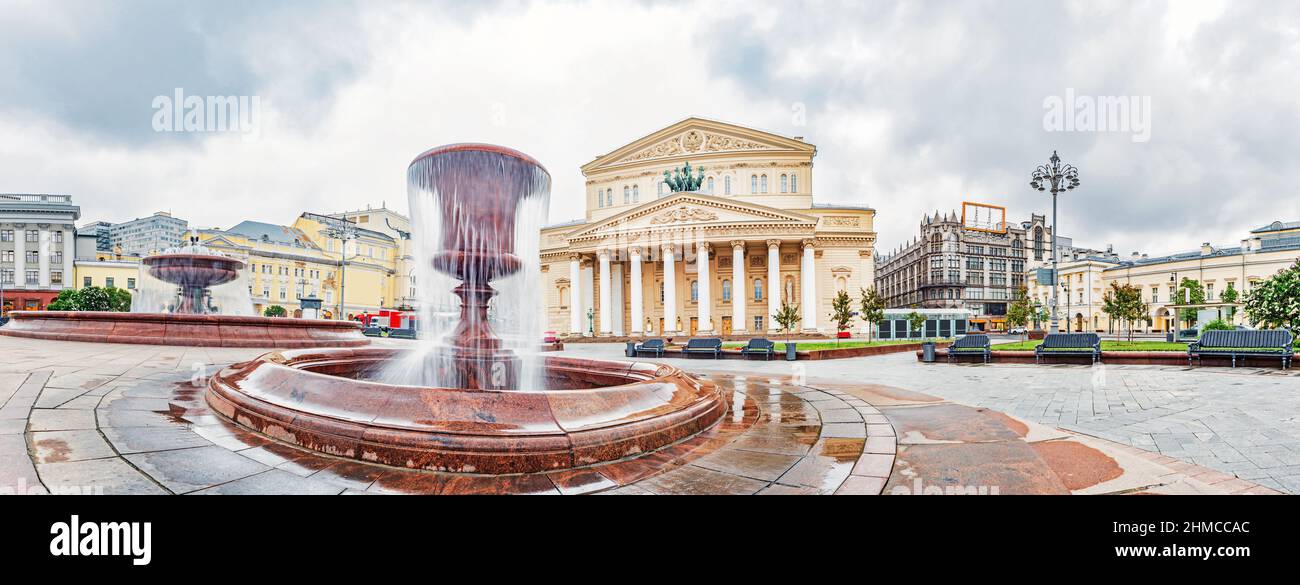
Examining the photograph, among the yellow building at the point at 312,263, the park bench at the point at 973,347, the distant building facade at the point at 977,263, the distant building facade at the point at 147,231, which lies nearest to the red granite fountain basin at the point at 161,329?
the park bench at the point at 973,347

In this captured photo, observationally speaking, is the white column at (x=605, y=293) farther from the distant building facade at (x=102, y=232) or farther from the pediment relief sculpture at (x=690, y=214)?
the distant building facade at (x=102, y=232)

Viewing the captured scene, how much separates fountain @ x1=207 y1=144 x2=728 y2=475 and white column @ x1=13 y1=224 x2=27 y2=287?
7938 centimetres

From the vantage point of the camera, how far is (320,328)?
13.3 metres

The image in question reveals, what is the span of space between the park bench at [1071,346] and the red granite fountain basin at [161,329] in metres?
19.1

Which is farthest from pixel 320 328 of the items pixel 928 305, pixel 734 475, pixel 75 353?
pixel 928 305

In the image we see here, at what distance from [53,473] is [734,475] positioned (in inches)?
154

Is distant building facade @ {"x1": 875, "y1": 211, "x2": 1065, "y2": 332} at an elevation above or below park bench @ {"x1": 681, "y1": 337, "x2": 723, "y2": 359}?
above

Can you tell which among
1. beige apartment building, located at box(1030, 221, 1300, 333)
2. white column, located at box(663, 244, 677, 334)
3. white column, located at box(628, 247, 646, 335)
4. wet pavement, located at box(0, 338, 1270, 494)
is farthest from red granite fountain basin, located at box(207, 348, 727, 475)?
beige apartment building, located at box(1030, 221, 1300, 333)

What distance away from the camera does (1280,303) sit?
1440 cm

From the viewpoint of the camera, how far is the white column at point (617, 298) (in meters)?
51.7

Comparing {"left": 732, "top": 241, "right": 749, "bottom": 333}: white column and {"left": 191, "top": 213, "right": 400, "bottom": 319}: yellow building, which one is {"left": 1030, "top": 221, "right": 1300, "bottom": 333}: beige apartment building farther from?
{"left": 191, "top": 213, "right": 400, "bottom": 319}: yellow building

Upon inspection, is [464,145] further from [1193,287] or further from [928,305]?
[928,305]

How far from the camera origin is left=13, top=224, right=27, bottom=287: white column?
54.7m

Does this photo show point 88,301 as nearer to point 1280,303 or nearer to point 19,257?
point 19,257
